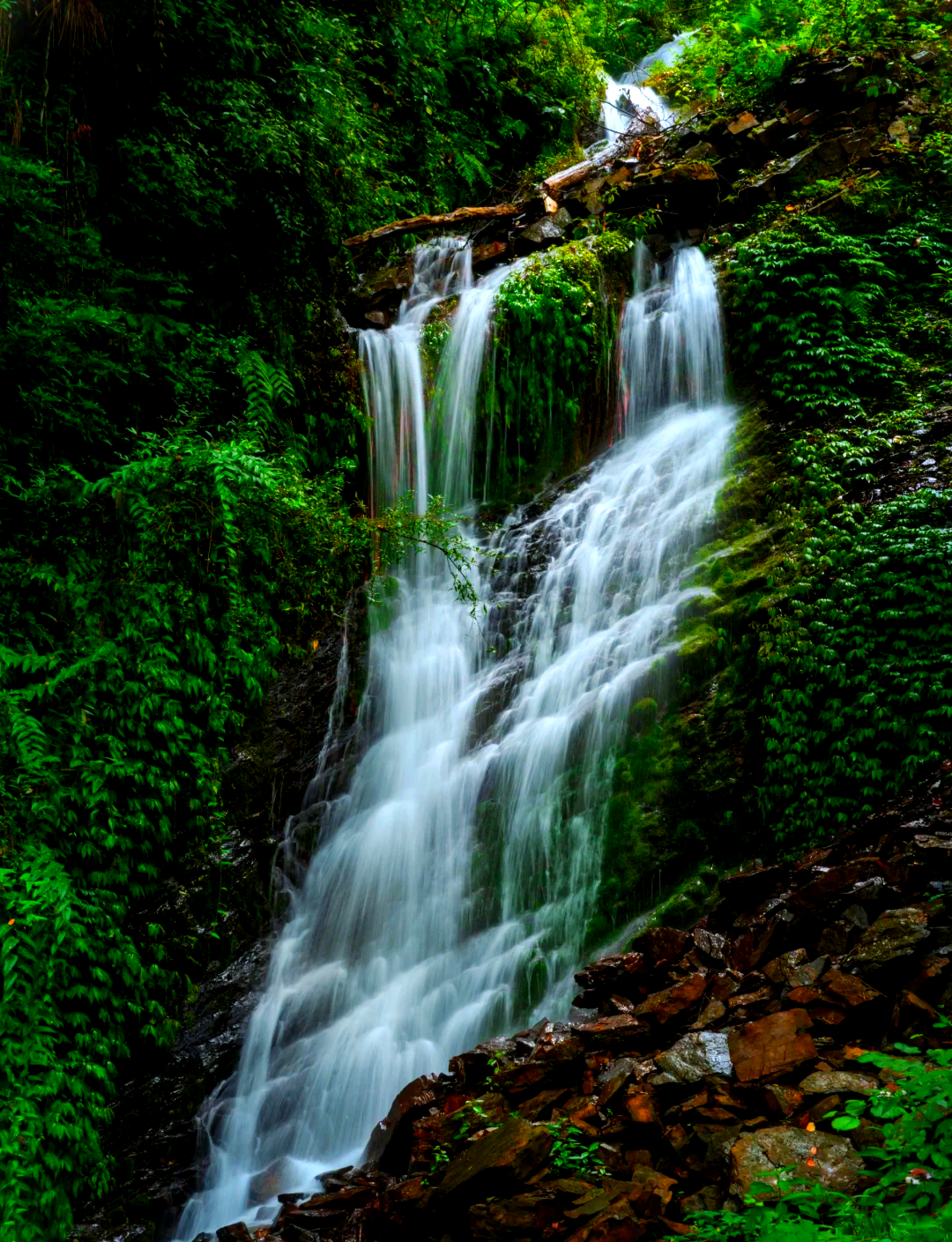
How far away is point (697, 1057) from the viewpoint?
12.4ft

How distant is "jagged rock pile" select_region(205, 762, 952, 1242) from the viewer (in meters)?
3.18

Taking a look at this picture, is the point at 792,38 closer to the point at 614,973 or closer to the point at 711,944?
the point at 711,944

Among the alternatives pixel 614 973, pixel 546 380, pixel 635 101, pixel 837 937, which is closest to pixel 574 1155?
pixel 614 973

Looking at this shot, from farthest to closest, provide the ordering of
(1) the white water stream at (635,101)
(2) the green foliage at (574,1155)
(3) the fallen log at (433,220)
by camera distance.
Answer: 1. (1) the white water stream at (635,101)
2. (3) the fallen log at (433,220)
3. (2) the green foliage at (574,1155)

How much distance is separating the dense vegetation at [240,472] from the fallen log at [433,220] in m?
0.95

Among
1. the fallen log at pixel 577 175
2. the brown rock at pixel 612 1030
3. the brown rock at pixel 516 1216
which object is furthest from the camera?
the fallen log at pixel 577 175

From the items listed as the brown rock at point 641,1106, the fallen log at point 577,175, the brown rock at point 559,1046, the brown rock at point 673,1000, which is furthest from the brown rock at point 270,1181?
the fallen log at point 577,175

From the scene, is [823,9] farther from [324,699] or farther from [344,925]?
[344,925]

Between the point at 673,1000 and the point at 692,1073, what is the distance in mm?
692

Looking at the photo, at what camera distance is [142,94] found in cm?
855

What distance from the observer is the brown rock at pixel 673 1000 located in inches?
171

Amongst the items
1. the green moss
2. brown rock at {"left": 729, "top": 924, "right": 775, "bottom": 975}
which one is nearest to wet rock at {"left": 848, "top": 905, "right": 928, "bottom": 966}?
brown rock at {"left": 729, "top": 924, "right": 775, "bottom": 975}

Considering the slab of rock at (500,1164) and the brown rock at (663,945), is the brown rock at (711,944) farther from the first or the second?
A: the slab of rock at (500,1164)

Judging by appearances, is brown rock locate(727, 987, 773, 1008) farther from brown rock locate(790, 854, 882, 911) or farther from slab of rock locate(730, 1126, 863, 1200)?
slab of rock locate(730, 1126, 863, 1200)
